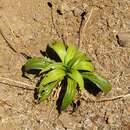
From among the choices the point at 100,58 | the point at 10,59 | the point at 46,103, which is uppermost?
the point at 100,58

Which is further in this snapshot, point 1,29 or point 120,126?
point 1,29

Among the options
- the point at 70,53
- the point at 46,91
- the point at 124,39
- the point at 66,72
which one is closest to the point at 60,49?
the point at 70,53

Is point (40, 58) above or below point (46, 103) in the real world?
above

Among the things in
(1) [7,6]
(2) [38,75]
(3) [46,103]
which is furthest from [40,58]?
(1) [7,6]

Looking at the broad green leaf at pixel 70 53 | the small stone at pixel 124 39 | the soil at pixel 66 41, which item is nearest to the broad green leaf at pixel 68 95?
the soil at pixel 66 41

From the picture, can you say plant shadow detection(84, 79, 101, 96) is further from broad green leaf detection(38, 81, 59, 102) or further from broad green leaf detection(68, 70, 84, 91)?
broad green leaf detection(38, 81, 59, 102)

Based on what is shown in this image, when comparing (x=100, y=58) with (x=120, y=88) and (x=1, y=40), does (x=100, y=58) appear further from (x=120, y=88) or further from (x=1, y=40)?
(x=1, y=40)
